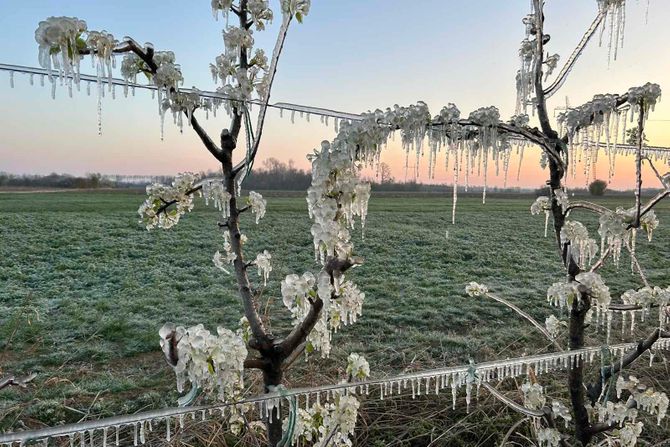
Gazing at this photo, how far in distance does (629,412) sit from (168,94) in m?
1.83

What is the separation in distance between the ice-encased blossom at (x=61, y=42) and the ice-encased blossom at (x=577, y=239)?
4.64 feet

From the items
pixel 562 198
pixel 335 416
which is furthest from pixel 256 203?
pixel 562 198

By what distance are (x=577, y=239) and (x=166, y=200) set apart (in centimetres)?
132

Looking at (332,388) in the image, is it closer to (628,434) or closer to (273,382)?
(273,382)

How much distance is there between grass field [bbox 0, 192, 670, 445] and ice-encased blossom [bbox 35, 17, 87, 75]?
7.06 feet

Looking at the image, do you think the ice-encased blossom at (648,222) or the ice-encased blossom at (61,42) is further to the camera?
the ice-encased blossom at (648,222)

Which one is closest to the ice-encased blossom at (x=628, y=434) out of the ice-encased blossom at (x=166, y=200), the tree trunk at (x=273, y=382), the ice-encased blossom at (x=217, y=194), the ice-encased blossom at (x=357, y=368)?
the ice-encased blossom at (x=357, y=368)

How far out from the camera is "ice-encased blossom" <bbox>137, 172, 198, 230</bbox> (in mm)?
1317

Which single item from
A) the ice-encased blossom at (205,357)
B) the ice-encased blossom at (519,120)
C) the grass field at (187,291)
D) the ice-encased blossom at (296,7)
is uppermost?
the ice-encased blossom at (296,7)

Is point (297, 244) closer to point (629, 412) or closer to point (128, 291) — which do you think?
point (128, 291)

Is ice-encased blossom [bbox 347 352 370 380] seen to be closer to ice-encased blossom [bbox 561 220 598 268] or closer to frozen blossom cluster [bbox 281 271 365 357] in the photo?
frozen blossom cluster [bbox 281 271 365 357]

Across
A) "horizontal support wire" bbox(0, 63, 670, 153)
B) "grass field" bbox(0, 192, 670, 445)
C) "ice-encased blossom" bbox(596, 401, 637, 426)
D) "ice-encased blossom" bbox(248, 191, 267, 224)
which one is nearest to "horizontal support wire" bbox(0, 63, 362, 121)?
"horizontal support wire" bbox(0, 63, 670, 153)

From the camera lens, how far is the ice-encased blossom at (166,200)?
4.32 ft

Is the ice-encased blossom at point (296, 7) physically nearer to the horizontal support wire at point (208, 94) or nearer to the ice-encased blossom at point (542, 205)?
the horizontal support wire at point (208, 94)
